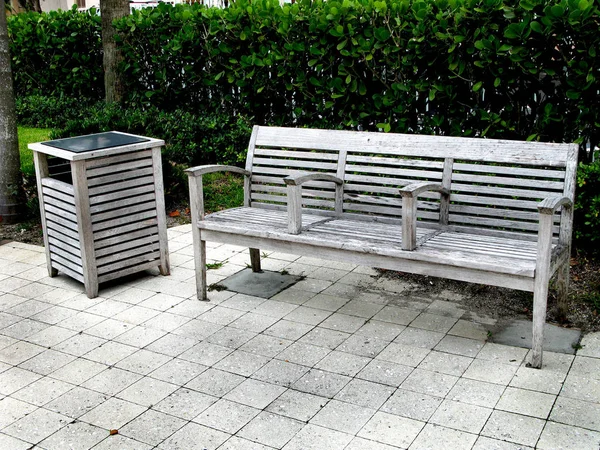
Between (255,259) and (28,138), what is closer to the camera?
(255,259)

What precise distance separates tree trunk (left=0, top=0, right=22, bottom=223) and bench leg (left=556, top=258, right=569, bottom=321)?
5.27m

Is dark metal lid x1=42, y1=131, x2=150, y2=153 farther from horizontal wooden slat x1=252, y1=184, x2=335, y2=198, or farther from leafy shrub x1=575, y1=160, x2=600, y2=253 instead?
leafy shrub x1=575, y1=160, x2=600, y2=253

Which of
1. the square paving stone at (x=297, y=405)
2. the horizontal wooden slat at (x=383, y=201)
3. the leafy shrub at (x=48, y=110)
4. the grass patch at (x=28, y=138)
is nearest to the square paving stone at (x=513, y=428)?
the square paving stone at (x=297, y=405)

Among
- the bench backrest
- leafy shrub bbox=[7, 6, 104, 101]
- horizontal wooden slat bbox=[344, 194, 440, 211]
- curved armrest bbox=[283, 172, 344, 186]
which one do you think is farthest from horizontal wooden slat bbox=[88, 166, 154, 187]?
leafy shrub bbox=[7, 6, 104, 101]

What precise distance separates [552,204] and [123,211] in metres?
3.12

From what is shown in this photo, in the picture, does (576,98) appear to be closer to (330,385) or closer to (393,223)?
(393,223)

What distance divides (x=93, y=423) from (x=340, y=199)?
2.49 m

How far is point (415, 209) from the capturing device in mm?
4625

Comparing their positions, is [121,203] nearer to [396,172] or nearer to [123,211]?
[123,211]

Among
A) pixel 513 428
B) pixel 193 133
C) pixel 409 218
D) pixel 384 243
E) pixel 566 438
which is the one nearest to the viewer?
pixel 566 438

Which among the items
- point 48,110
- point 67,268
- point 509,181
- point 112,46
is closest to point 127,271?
point 67,268

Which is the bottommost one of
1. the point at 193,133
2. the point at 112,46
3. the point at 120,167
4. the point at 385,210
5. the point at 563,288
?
the point at 563,288

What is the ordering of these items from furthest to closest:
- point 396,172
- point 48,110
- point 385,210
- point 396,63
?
point 48,110, point 396,63, point 385,210, point 396,172

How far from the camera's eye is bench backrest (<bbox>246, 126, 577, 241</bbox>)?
4754 mm
